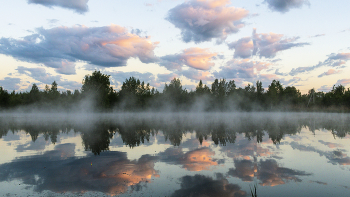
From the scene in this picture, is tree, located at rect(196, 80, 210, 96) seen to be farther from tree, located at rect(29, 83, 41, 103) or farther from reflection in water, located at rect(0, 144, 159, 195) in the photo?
reflection in water, located at rect(0, 144, 159, 195)

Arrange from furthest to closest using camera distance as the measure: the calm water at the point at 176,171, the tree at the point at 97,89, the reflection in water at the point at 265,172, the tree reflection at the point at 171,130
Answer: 1. the tree at the point at 97,89
2. the tree reflection at the point at 171,130
3. the reflection in water at the point at 265,172
4. the calm water at the point at 176,171

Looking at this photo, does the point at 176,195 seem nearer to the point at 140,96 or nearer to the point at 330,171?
the point at 330,171

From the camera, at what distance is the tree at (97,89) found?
118688mm

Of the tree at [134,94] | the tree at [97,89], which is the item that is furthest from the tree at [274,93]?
the tree at [97,89]

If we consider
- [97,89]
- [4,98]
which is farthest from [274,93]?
[4,98]

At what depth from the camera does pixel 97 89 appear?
119062 millimetres

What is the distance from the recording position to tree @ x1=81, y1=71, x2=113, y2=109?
4673 inches

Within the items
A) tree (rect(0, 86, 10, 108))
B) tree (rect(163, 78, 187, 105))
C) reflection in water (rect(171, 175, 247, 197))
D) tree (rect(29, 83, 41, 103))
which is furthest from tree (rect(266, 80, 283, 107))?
tree (rect(0, 86, 10, 108))

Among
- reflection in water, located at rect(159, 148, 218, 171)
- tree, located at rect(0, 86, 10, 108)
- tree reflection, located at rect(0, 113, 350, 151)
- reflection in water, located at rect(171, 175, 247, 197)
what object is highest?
tree, located at rect(0, 86, 10, 108)

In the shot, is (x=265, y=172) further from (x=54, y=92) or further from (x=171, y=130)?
(x=54, y=92)

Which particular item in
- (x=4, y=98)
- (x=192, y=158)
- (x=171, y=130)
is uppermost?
(x=4, y=98)

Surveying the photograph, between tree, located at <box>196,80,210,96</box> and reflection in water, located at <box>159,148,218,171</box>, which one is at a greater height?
tree, located at <box>196,80,210,96</box>

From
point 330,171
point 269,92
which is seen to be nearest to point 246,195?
point 330,171

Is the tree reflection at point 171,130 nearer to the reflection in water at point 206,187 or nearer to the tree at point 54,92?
the reflection in water at point 206,187
